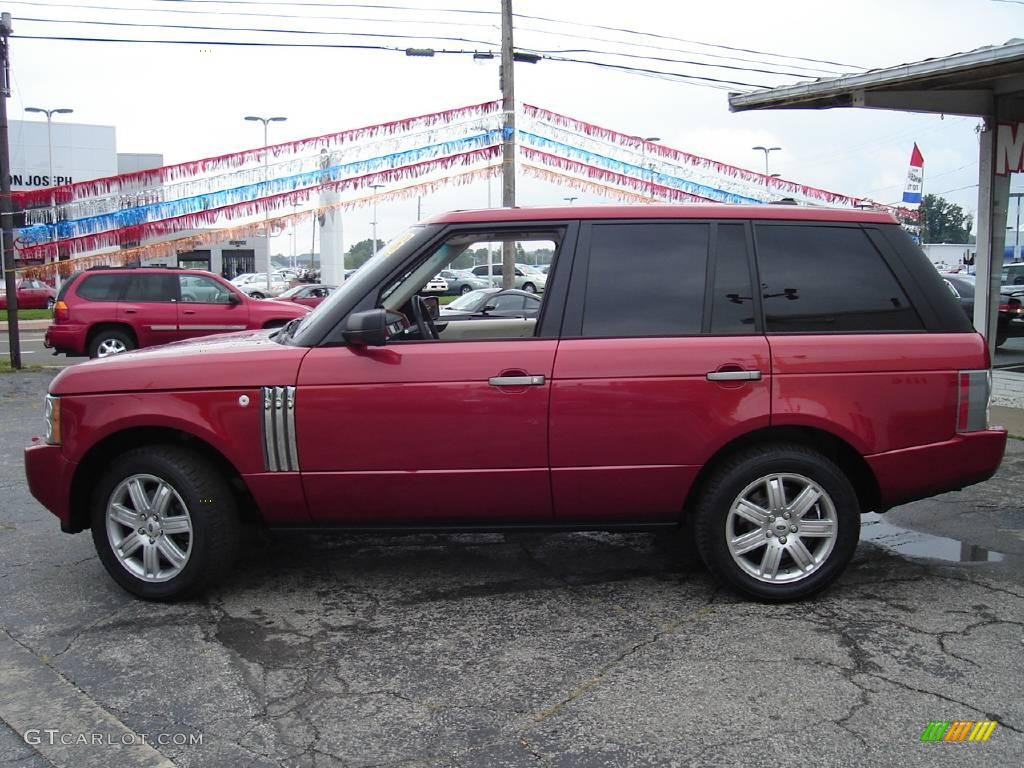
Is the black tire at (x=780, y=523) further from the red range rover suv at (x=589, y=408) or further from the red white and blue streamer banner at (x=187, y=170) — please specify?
the red white and blue streamer banner at (x=187, y=170)

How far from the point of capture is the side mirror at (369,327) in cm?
427

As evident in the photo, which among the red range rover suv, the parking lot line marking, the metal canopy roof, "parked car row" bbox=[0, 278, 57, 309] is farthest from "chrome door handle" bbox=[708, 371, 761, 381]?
"parked car row" bbox=[0, 278, 57, 309]

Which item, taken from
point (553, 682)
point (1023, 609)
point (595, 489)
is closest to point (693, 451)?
point (595, 489)

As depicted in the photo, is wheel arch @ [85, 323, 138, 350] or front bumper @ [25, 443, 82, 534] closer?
front bumper @ [25, 443, 82, 534]

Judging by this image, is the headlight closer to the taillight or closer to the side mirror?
the side mirror

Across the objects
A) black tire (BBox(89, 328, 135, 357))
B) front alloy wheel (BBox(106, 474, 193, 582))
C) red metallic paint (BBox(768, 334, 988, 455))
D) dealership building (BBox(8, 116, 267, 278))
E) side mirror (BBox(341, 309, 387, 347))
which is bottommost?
front alloy wheel (BBox(106, 474, 193, 582))

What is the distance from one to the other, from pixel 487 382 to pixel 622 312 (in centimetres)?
72

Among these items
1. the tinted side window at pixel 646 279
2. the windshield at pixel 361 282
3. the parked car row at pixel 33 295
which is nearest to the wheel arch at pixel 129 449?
the windshield at pixel 361 282

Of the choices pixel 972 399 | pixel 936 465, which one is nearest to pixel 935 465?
pixel 936 465

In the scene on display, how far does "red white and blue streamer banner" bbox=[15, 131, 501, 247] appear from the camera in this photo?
15.6 m

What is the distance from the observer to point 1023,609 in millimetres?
4477

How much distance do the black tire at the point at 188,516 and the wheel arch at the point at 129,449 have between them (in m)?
0.06

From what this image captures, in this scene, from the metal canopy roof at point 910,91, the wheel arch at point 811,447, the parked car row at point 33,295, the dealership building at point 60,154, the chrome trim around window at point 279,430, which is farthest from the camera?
the dealership building at point 60,154

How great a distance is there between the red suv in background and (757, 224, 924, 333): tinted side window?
38.9 feet
